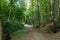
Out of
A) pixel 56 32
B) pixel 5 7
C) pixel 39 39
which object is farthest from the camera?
pixel 5 7

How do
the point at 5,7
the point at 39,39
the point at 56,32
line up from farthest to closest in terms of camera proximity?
the point at 5,7 < the point at 56,32 < the point at 39,39

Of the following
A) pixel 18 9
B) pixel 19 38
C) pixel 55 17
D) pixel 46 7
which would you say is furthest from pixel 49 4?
pixel 19 38

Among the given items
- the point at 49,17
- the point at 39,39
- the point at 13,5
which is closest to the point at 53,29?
the point at 39,39

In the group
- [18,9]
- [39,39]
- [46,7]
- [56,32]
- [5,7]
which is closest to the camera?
[39,39]

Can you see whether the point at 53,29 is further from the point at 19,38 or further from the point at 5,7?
the point at 5,7

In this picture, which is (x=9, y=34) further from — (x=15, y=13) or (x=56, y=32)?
(x=15, y=13)

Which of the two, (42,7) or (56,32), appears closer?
(56,32)

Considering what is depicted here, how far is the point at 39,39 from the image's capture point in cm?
1456

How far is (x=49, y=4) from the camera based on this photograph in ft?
101

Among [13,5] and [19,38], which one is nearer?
[19,38]

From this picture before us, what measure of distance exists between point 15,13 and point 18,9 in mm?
1672

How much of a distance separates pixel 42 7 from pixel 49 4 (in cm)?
307

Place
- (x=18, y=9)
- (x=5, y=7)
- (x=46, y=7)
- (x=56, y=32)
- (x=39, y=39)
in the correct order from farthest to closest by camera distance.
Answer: (x=18, y=9), (x=46, y=7), (x=5, y=7), (x=56, y=32), (x=39, y=39)

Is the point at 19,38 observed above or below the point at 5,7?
below
